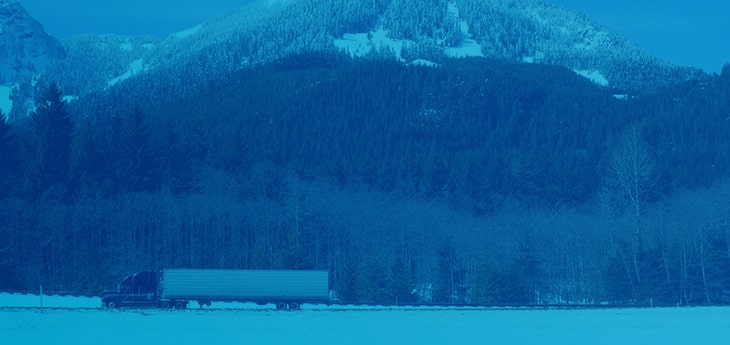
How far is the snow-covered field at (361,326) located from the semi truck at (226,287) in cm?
363

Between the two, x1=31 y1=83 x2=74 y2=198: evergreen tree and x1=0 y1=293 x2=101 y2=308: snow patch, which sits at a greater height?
x1=31 y1=83 x2=74 y2=198: evergreen tree

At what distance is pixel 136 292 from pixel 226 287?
446 cm

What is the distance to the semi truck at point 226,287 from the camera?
46.9 meters

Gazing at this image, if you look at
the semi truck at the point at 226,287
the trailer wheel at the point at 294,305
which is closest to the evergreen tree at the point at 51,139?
the semi truck at the point at 226,287

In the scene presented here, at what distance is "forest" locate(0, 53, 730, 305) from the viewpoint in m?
59.1

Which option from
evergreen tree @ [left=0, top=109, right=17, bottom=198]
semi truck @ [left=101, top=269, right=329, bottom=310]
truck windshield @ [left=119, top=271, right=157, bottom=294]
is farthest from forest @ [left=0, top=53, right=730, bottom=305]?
truck windshield @ [left=119, top=271, right=157, bottom=294]

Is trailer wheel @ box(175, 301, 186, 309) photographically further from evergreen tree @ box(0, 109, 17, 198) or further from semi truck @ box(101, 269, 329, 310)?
evergreen tree @ box(0, 109, 17, 198)

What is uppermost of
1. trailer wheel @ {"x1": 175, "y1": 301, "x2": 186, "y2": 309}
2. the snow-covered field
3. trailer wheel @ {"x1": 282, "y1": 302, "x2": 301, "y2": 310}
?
trailer wheel @ {"x1": 175, "y1": 301, "x2": 186, "y2": 309}

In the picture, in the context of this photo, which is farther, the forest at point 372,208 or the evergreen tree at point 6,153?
the evergreen tree at point 6,153

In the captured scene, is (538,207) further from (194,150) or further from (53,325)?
(53,325)

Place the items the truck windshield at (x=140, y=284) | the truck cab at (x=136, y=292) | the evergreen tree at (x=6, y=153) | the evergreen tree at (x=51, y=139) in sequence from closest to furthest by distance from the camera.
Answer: the truck cab at (x=136, y=292) < the truck windshield at (x=140, y=284) < the evergreen tree at (x=51, y=139) < the evergreen tree at (x=6, y=153)

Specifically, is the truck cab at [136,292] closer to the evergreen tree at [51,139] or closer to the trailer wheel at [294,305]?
the trailer wheel at [294,305]

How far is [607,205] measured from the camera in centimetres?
7175

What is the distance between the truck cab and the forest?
826 centimetres
